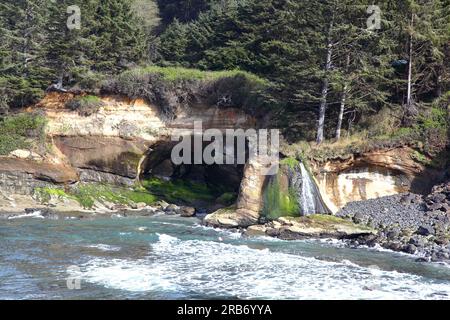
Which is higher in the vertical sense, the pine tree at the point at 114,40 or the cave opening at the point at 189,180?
the pine tree at the point at 114,40

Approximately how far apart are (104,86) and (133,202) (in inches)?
356

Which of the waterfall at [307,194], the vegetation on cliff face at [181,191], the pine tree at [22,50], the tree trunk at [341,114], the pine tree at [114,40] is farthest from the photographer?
the pine tree at [114,40]

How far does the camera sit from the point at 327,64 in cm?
2944

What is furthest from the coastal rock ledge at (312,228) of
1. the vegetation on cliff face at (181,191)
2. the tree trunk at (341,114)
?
the vegetation on cliff face at (181,191)

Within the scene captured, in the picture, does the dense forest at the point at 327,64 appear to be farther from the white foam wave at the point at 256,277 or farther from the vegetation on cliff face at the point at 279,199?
the white foam wave at the point at 256,277

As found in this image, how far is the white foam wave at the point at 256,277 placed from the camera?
44.6 feet

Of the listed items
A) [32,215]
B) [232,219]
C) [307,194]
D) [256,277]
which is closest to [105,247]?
[256,277]

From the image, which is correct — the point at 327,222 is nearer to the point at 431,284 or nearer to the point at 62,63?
the point at 431,284

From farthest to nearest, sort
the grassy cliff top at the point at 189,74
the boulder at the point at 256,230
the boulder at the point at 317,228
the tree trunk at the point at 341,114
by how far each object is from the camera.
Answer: the grassy cliff top at the point at 189,74 < the tree trunk at the point at 341,114 < the boulder at the point at 256,230 < the boulder at the point at 317,228

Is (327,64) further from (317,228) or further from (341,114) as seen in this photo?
(317,228)

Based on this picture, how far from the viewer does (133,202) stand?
113ft

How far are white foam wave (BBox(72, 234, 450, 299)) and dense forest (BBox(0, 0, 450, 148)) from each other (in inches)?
538
